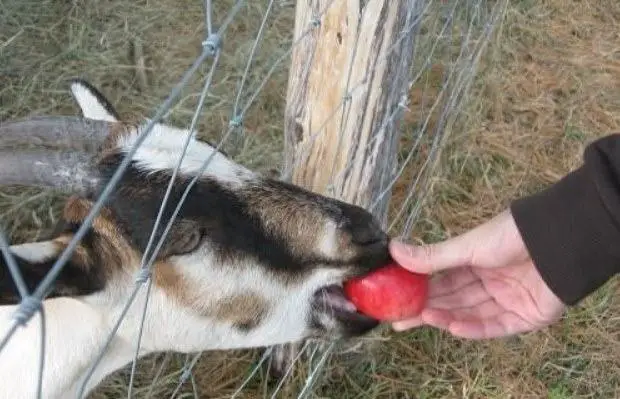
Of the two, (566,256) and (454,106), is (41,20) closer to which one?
(454,106)

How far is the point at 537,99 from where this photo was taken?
3.53m

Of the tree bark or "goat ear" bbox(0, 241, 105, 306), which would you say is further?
the tree bark

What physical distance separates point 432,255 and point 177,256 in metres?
0.50

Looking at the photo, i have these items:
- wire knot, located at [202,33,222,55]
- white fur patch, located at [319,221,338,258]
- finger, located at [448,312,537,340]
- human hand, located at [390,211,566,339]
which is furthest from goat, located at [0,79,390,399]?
wire knot, located at [202,33,222,55]

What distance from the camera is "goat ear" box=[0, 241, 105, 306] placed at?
1214 mm

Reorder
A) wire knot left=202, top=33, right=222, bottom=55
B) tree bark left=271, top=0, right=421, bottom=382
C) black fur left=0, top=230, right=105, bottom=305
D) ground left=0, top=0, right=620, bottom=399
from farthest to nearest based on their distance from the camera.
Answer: ground left=0, top=0, right=620, bottom=399, tree bark left=271, top=0, right=421, bottom=382, black fur left=0, top=230, right=105, bottom=305, wire knot left=202, top=33, right=222, bottom=55

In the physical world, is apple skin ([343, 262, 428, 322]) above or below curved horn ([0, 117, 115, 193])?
below

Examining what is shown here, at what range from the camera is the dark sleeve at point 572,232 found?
5.16 ft

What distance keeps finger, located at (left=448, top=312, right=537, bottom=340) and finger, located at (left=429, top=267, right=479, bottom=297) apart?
0.29ft

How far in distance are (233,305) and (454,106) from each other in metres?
1.93

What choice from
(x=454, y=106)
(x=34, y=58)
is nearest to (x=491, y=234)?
(x=454, y=106)

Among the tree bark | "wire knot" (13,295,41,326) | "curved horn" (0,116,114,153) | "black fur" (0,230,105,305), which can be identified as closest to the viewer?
"wire knot" (13,295,41,326)

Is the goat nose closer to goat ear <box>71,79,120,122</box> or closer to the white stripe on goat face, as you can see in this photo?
the white stripe on goat face

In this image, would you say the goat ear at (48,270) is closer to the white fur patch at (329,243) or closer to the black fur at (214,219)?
the black fur at (214,219)
